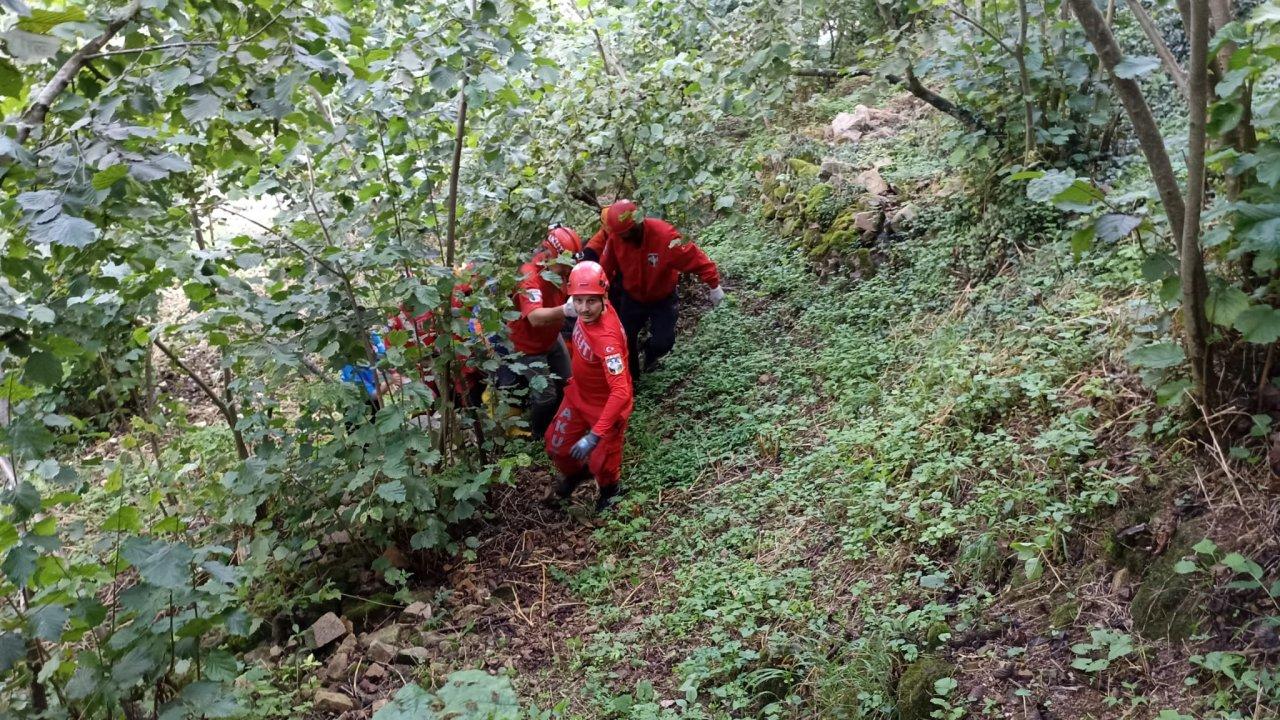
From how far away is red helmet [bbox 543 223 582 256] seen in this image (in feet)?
18.6

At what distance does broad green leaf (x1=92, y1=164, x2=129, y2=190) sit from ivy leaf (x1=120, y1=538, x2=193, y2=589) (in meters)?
1.04

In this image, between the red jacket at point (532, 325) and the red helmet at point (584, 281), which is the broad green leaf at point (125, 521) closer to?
the red helmet at point (584, 281)

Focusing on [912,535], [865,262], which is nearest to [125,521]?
[912,535]

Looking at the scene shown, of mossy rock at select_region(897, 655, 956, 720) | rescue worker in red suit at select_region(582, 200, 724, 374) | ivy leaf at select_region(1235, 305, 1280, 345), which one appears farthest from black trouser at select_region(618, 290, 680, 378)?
Answer: ivy leaf at select_region(1235, 305, 1280, 345)

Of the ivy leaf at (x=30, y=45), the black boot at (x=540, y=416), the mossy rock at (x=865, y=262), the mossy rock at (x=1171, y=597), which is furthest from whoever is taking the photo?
the mossy rock at (x=865, y=262)

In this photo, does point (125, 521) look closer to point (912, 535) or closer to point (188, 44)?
point (188, 44)

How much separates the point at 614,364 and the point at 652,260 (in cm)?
150

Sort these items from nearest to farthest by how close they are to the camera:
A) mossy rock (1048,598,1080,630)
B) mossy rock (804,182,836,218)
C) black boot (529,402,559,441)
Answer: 1. mossy rock (1048,598,1080,630)
2. black boot (529,402,559,441)
3. mossy rock (804,182,836,218)

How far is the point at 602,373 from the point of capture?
17.6 feet

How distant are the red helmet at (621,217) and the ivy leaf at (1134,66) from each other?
12.0 ft

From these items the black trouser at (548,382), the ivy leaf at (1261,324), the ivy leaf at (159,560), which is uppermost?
the ivy leaf at (1261,324)

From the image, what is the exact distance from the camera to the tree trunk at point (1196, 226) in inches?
96.5

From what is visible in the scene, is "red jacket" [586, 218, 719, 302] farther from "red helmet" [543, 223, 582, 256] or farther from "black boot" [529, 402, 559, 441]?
"black boot" [529, 402, 559, 441]

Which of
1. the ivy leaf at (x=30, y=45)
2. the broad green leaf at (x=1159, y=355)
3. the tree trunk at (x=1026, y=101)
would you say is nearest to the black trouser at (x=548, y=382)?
the tree trunk at (x=1026, y=101)
